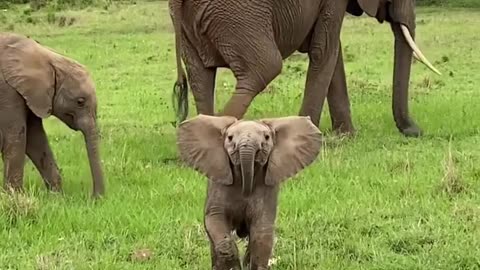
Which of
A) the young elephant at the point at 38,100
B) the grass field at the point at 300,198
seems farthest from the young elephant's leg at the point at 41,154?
the grass field at the point at 300,198

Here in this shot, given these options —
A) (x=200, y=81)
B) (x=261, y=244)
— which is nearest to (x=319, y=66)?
(x=200, y=81)

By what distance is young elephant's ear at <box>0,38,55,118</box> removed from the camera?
6695 mm

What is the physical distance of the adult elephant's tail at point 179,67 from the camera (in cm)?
738

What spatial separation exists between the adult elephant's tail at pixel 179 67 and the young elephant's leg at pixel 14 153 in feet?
4.72

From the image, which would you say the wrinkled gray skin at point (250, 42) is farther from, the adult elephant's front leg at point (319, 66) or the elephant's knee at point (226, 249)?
the elephant's knee at point (226, 249)

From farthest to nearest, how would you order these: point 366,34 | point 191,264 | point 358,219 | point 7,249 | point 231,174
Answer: point 366,34, point 358,219, point 7,249, point 191,264, point 231,174

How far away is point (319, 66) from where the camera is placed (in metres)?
8.21

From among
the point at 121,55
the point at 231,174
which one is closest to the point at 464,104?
the point at 231,174

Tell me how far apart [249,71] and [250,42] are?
Answer: 213mm

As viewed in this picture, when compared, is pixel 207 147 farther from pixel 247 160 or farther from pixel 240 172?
pixel 247 160

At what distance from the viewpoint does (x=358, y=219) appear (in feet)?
19.1

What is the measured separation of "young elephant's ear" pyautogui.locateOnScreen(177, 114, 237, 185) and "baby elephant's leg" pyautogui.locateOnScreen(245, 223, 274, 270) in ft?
0.84

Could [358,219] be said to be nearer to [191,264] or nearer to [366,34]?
[191,264]

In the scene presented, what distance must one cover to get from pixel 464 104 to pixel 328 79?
306 cm
